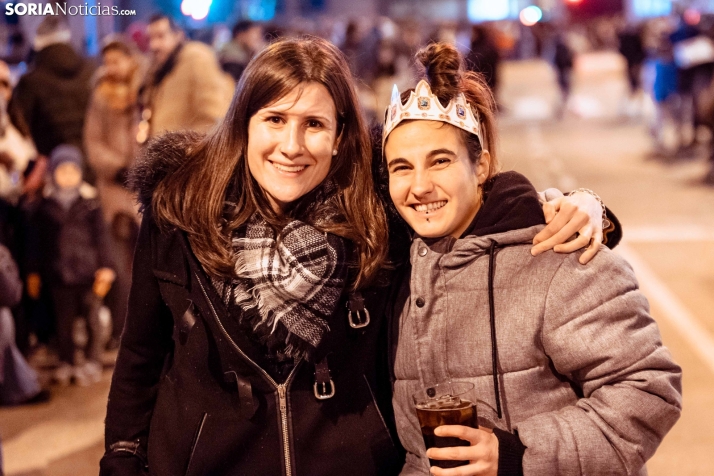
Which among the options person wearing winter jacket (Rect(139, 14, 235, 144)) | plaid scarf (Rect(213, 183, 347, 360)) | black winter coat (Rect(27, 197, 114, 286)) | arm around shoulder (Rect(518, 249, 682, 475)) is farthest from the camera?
person wearing winter jacket (Rect(139, 14, 235, 144))

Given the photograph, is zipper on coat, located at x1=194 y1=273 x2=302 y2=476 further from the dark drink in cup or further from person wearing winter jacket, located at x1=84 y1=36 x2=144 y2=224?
person wearing winter jacket, located at x1=84 y1=36 x2=144 y2=224

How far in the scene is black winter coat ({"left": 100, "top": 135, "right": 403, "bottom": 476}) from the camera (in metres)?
2.63

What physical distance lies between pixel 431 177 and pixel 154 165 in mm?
884

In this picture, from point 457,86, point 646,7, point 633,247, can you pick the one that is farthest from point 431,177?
point 646,7

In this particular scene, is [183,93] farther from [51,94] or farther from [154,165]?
[154,165]

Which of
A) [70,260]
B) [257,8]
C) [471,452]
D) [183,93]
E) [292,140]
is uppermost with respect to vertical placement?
[257,8]

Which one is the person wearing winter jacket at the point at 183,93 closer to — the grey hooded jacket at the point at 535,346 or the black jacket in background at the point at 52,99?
the black jacket in background at the point at 52,99

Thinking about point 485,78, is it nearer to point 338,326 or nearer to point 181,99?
Answer: point 338,326

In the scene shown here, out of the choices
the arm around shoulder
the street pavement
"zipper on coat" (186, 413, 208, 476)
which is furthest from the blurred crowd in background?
the arm around shoulder

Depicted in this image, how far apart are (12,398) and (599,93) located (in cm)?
2480

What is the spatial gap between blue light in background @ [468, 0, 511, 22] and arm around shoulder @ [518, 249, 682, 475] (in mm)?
51082

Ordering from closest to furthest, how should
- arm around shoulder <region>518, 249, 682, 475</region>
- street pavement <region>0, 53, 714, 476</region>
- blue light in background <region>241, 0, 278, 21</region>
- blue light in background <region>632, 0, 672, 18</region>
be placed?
arm around shoulder <region>518, 249, 682, 475</region> < street pavement <region>0, 53, 714, 476</region> < blue light in background <region>241, 0, 278, 21</region> < blue light in background <region>632, 0, 672, 18</region>

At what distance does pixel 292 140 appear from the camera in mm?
2676

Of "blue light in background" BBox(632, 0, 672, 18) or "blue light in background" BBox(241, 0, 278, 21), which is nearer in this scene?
"blue light in background" BBox(241, 0, 278, 21)
